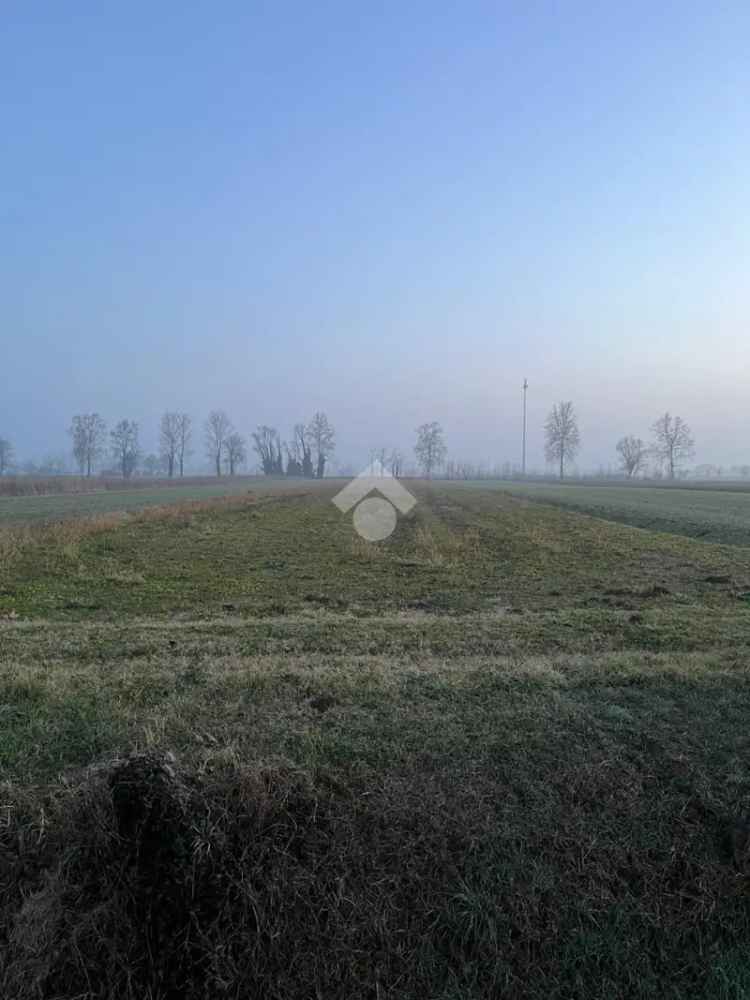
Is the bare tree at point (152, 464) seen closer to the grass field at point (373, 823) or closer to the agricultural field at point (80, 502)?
the agricultural field at point (80, 502)

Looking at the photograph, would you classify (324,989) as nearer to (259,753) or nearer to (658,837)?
(259,753)

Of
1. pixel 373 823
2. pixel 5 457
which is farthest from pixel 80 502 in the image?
pixel 5 457

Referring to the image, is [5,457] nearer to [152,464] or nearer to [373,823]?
[152,464]

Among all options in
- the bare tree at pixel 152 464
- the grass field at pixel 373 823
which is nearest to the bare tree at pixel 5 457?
the bare tree at pixel 152 464

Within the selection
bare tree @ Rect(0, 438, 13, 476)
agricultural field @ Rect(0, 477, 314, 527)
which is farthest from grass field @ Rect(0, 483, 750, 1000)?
bare tree @ Rect(0, 438, 13, 476)

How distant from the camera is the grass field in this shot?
10.3ft

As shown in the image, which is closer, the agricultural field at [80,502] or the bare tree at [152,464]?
the agricultural field at [80,502]

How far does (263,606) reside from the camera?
10.3m

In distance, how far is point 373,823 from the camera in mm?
3629

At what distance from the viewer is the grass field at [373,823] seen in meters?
3.14

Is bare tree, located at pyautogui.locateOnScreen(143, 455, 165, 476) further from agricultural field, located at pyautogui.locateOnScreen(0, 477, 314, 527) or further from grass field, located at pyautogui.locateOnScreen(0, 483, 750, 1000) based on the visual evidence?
grass field, located at pyautogui.locateOnScreen(0, 483, 750, 1000)

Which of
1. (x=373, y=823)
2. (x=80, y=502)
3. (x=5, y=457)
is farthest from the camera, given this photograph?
(x=5, y=457)

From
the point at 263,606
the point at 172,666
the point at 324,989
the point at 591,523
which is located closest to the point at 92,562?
the point at 263,606

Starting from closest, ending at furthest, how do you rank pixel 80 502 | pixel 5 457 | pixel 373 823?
pixel 373 823
pixel 80 502
pixel 5 457
